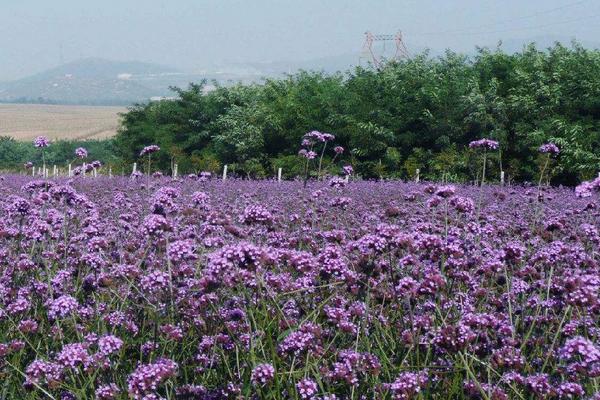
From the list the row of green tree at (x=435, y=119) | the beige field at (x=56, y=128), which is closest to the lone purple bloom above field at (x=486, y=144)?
the row of green tree at (x=435, y=119)

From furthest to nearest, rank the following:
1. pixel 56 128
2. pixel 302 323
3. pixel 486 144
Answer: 1. pixel 56 128
2. pixel 486 144
3. pixel 302 323

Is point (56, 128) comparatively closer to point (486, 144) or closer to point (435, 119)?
point (435, 119)

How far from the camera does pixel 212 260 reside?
2586 millimetres

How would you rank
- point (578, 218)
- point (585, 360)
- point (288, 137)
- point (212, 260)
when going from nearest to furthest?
point (585, 360) → point (212, 260) → point (578, 218) → point (288, 137)

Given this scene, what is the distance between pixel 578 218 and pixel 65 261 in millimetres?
4614

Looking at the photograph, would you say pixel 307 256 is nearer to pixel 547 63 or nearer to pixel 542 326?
pixel 542 326

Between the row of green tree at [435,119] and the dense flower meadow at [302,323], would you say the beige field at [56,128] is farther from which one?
the dense flower meadow at [302,323]

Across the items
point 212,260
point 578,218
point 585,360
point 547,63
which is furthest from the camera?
point 547,63

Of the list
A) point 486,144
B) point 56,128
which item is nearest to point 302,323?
point 486,144

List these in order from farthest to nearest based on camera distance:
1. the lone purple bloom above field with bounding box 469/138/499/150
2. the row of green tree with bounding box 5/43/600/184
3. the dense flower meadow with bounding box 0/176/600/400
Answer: the row of green tree with bounding box 5/43/600/184
the lone purple bloom above field with bounding box 469/138/499/150
the dense flower meadow with bounding box 0/176/600/400

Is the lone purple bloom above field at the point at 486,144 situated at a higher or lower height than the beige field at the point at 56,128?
higher

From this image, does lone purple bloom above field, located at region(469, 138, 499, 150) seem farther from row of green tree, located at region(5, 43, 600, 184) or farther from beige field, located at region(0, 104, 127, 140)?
beige field, located at region(0, 104, 127, 140)

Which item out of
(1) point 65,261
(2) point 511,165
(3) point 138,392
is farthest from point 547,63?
(3) point 138,392

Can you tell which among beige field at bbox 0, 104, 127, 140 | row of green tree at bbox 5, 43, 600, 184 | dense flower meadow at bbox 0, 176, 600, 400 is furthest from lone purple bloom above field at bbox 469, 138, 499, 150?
A: beige field at bbox 0, 104, 127, 140
